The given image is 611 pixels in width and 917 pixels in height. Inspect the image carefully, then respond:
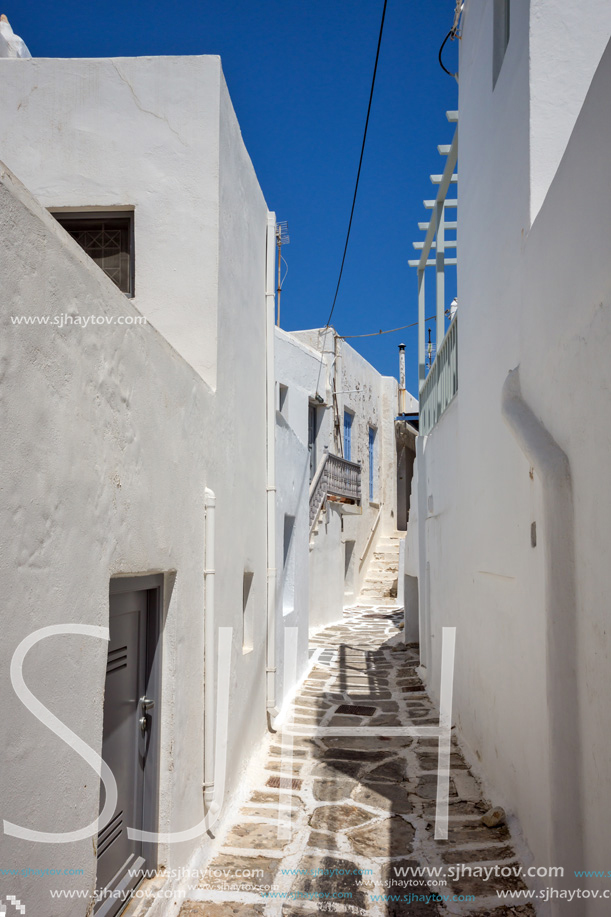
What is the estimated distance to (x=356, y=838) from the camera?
506 centimetres

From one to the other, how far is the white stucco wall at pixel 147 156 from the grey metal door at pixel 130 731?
2.00 m

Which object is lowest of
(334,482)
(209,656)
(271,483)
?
(209,656)

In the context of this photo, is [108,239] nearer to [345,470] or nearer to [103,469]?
[103,469]

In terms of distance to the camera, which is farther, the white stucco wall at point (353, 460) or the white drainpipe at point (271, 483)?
the white stucco wall at point (353, 460)

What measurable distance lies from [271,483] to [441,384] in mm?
2990

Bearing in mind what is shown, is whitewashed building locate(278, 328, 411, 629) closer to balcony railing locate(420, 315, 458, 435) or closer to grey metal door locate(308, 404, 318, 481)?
grey metal door locate(308, 404, 318, 481)

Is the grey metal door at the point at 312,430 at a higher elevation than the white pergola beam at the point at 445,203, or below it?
below

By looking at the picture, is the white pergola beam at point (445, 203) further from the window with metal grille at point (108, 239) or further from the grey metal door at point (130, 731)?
the grey metal door at point (130, 731)

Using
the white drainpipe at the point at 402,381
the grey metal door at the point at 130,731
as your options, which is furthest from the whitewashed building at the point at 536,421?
the white drainpipe at the point at 402,381

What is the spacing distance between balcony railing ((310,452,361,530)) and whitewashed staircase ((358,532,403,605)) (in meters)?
3.49

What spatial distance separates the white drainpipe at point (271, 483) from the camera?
24.1 ft

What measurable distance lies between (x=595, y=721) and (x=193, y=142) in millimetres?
A: 4670

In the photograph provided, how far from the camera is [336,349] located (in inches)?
879

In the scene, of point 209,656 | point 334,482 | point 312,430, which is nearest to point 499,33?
point 209,656
